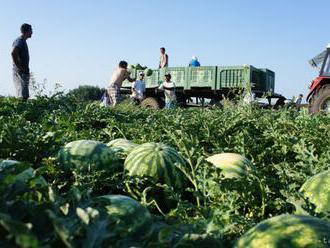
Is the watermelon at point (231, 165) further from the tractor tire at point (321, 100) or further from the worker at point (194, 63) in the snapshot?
the worker at point (194, 63)

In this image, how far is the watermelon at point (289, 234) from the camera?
1479 millimetres

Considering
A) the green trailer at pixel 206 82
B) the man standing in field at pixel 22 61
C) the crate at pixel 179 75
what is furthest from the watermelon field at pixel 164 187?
the crate at pixel 179 75

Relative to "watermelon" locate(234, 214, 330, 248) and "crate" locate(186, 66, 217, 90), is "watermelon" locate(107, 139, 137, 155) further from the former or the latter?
"crate" locate(186, 66, 217, 90)

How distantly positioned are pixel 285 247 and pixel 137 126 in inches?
126

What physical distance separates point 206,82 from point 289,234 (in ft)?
62.6

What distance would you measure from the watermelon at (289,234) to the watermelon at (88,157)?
54.1 inches

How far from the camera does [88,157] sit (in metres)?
2.93

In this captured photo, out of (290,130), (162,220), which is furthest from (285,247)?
(290,130)

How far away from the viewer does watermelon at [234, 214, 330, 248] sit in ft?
4.85

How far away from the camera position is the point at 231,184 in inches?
83.8

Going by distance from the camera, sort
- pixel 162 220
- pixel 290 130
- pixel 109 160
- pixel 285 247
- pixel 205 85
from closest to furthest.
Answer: pixel 285 247, pixel 162 220, pixel 109 160, pixel 290 130, pixel 205 85

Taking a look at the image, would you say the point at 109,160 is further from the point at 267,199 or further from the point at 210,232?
the point at 210,232

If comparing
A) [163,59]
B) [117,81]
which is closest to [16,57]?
[117,81]

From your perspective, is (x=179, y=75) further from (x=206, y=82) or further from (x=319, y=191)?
(x=319, y=191)
